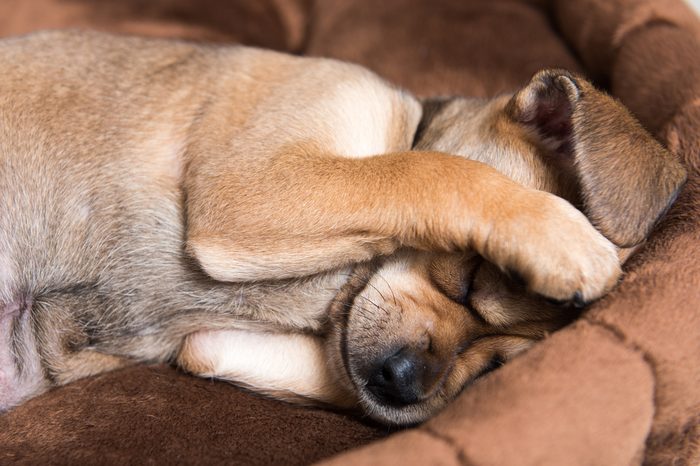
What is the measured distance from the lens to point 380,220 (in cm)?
197

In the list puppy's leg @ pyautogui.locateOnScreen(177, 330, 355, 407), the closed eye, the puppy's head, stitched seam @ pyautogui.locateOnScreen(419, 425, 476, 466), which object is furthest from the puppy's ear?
puppy's leg @ pyautogui.locateOnScreen(177, 330, 355, 407)

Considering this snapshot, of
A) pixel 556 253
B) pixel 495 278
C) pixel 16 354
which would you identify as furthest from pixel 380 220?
pixel 16 354

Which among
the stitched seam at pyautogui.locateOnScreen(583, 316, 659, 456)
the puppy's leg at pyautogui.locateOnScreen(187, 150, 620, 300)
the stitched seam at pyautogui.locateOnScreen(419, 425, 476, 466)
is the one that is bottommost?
the stitched seam at pyautogui.locateOnScreen(419, 425, 476, 466)

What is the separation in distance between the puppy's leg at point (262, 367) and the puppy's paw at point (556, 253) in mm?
837

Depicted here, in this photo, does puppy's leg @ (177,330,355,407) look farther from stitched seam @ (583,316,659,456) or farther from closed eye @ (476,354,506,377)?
stitched seam @ (583,316,659,456)

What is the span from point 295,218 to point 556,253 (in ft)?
2.42

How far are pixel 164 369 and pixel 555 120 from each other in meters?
1.56

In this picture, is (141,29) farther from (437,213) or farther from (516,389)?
(516,389)

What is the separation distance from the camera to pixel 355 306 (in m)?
2.19

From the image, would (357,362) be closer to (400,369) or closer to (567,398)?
(400,369)

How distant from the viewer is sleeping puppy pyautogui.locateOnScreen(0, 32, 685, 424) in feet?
6.32

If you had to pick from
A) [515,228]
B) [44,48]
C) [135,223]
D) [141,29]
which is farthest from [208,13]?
[515,228]

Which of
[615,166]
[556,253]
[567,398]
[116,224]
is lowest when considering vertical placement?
[116,224]

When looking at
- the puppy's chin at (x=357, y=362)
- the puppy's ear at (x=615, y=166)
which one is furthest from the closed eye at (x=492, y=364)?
the puppy's ear at (x=615, y=166)
